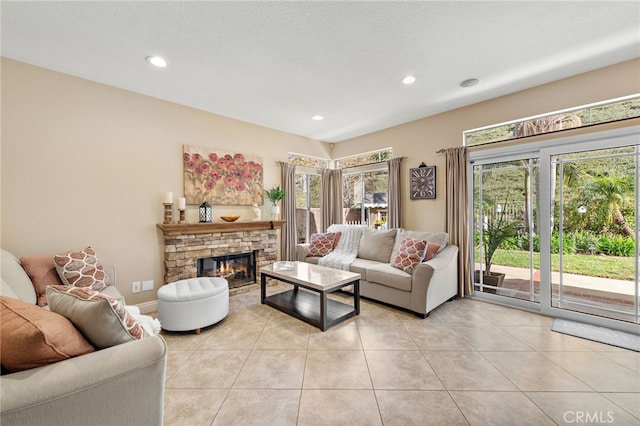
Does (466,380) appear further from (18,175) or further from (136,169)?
(18,175)

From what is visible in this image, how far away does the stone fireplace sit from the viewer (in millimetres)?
3262

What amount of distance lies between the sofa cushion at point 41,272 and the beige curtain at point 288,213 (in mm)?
2902

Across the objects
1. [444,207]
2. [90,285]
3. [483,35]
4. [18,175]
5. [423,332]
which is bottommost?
[423,332]

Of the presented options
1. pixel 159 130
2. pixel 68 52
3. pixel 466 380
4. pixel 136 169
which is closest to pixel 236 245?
pixel 136 169

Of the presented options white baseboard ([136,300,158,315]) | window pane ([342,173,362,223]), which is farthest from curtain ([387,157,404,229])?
white baseboard ([136,300,158,315])

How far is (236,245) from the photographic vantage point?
3.87m

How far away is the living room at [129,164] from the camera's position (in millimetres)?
2441

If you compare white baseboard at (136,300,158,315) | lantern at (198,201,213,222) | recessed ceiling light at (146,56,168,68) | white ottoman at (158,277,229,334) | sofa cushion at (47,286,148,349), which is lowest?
white baseboard at (136,300,158,315)

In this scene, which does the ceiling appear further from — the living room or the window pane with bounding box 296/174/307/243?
the window pane with bounding box 296/174/307/243

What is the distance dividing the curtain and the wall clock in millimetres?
228

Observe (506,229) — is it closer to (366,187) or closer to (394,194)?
(394,194)

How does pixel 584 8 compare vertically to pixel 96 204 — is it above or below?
above

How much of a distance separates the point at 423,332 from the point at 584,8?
9.73 feet

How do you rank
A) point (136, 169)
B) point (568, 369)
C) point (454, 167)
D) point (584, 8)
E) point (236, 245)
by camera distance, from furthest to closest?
point (236, 245) → point (454, 167) → point (136, 169) → point (568, 369) → point (584, 8)
